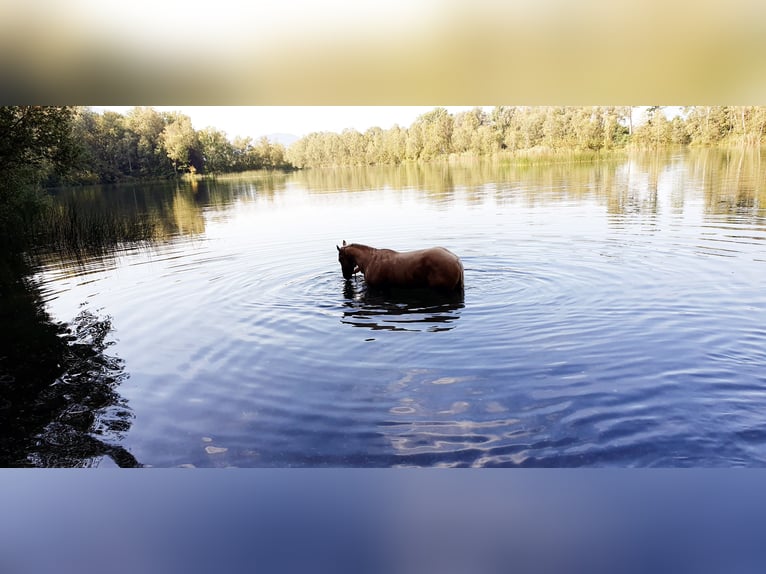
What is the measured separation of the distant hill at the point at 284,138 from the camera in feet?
189

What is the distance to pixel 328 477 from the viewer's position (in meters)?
2.52

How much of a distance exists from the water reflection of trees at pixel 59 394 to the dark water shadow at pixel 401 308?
2667 mm

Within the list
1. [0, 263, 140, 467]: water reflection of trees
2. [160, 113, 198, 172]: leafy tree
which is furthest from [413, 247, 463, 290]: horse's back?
[160, 113, 198, 172]: leafy tree

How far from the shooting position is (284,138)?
195ft

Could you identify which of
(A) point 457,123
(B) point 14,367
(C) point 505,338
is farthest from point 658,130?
(B) point 14,367

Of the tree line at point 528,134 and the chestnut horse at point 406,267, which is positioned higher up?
the tree line at point 528,134

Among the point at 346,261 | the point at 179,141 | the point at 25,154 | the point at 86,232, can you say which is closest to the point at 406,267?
the point at 346,261

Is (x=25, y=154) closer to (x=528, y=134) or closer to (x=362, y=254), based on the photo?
(x=362, y=254)

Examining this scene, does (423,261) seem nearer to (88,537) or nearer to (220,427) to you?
(220,427)

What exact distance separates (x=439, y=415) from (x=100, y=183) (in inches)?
1601

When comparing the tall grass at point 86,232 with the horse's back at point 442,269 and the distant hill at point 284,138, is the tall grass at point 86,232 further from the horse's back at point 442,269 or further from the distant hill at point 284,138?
the distant hill at point 284,138

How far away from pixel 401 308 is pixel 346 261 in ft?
5.30

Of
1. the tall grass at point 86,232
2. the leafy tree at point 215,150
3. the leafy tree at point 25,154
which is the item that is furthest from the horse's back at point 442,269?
the leafy tree at point 215,150

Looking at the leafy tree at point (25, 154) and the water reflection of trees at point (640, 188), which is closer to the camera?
the leafy tree at point (25, 154)
